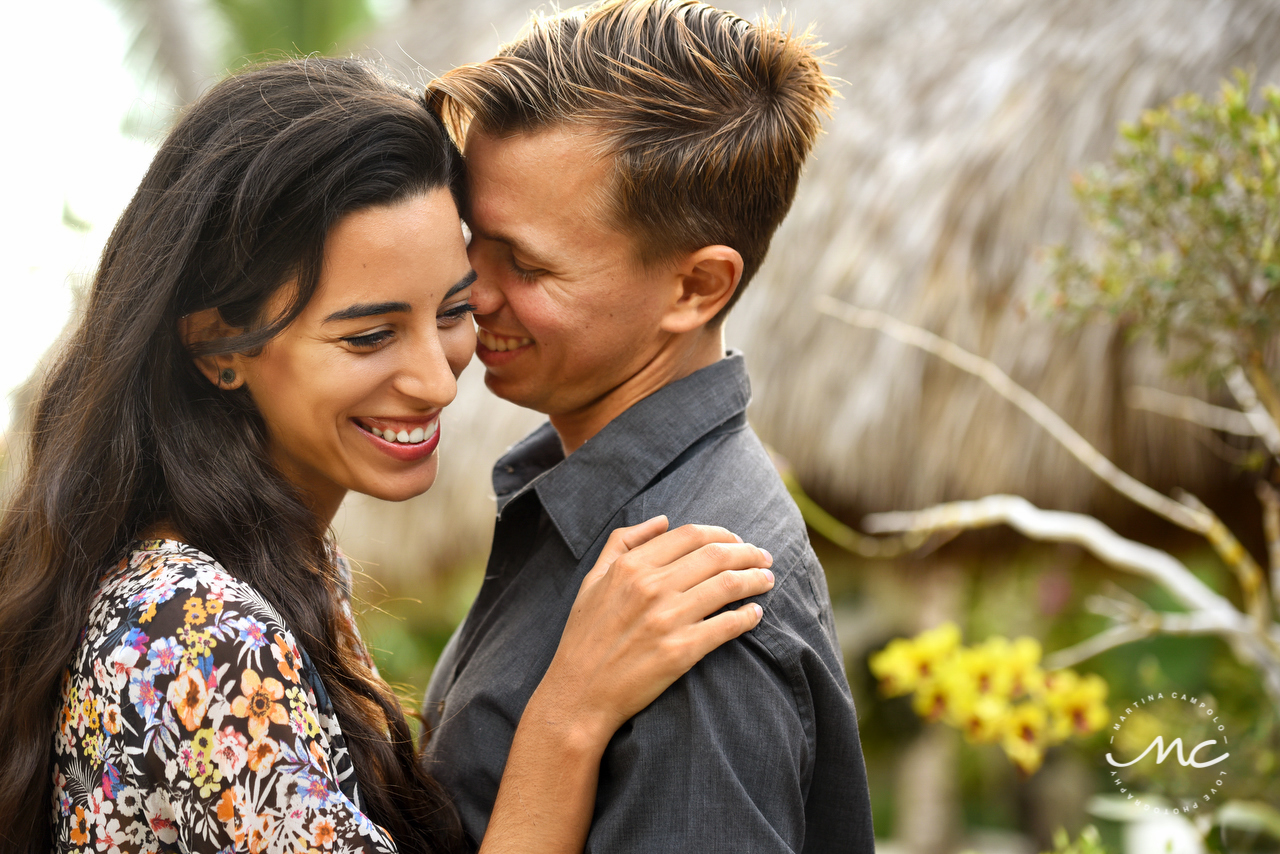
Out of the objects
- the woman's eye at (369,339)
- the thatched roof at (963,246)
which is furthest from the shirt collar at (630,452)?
the thatched roof at (963,246)

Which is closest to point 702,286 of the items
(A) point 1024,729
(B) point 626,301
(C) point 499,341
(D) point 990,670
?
(B) point 626,301

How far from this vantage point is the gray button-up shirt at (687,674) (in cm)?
111

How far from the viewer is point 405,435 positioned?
141 cm

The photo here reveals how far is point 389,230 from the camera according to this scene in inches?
51.1

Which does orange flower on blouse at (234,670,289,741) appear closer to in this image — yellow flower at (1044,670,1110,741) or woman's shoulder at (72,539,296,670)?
woman's shoulder at (72,539,296,670)

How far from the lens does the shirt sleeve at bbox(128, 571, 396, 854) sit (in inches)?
41.8

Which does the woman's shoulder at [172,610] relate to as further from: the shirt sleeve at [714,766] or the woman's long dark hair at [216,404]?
the shirt sleeve at [714,766]

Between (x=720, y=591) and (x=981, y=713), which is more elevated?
(x=720, y=591)

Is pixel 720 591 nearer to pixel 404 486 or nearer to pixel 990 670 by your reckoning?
pixel 404 486

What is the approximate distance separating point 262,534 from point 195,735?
312 mm

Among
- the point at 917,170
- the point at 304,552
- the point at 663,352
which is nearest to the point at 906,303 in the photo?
the point at 917,170

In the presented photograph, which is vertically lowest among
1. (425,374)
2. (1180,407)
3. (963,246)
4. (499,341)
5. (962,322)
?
(425,374)

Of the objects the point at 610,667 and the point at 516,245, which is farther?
the point at 516,245

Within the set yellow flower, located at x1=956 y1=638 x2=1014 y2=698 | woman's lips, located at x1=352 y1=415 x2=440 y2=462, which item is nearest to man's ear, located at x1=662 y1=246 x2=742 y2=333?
woman's lips, located at x1=352 y1=415 x2=440 y2=462
